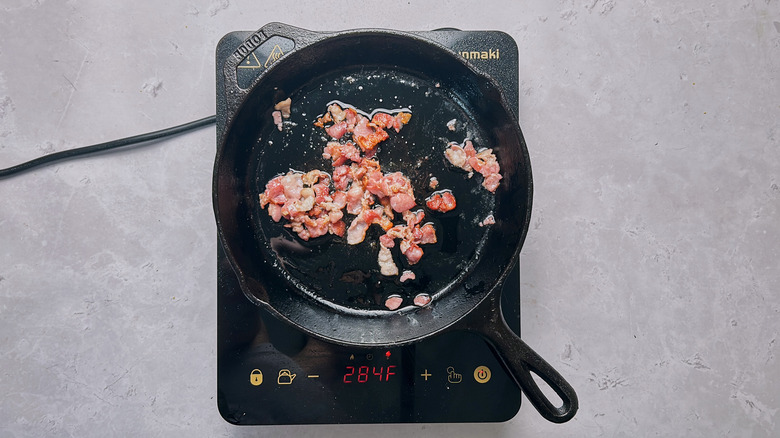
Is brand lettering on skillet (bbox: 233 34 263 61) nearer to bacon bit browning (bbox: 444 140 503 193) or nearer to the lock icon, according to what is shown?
bacon bit browning (bbox: 444 140 503 193)

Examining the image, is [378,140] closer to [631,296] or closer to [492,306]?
[492,306]

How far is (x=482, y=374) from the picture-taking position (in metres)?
1.12

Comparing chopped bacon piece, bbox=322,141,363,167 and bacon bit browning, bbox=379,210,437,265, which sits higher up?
chopped bacon piece, bbox=322,141,363,167

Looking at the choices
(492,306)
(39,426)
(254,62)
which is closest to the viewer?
(492,306)

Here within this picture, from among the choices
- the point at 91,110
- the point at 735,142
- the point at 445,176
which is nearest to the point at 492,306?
the point at 445,176

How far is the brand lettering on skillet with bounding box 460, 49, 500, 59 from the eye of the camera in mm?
1116

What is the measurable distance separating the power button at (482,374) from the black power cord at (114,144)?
761mm

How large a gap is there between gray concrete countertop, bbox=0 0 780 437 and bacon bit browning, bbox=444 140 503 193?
15 centimetres

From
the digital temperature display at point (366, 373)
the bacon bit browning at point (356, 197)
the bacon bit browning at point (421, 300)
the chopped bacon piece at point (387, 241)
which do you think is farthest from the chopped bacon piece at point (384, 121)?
the digital temperature display at point (366, 373)

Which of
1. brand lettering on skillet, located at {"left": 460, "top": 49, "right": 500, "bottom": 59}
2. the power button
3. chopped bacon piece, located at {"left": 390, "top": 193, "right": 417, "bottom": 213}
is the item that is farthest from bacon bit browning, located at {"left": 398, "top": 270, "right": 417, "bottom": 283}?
brand lettering on skillet, located at {"left": 460, "top": 49, "right": 500, "bottom": 59}

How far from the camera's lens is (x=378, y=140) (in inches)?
43.8

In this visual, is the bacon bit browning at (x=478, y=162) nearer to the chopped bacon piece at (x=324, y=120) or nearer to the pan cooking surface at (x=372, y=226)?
the pan cooking surface at (x=372, y=226)

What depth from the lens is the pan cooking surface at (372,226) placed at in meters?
1.13

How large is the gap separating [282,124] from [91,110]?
45 cm
